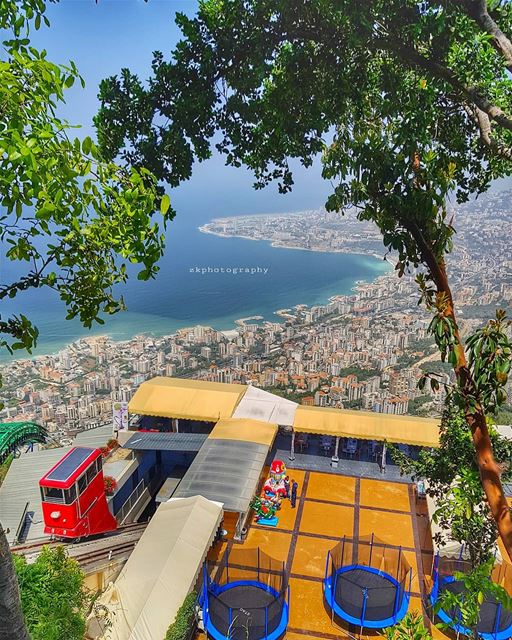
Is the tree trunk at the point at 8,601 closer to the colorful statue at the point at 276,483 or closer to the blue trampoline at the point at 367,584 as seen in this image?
the blue trampoline at the point at 367,584

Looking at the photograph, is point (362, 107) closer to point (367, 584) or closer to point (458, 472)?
point (458, 472)

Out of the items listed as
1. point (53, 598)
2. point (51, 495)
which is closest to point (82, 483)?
point (51, 495)

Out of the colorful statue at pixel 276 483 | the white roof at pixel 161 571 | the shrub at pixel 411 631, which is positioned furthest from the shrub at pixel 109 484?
the shrub at pixel 411 631

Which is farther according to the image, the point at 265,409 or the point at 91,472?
the point at 265,409

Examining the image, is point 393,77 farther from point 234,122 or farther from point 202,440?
point 202,440

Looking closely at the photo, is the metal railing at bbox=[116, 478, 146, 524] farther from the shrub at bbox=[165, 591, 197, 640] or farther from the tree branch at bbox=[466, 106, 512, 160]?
the tree branch at bbox=[466, 106, 512, 160]

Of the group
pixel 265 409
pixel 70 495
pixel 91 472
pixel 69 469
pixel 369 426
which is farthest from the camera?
pixel 265 409
